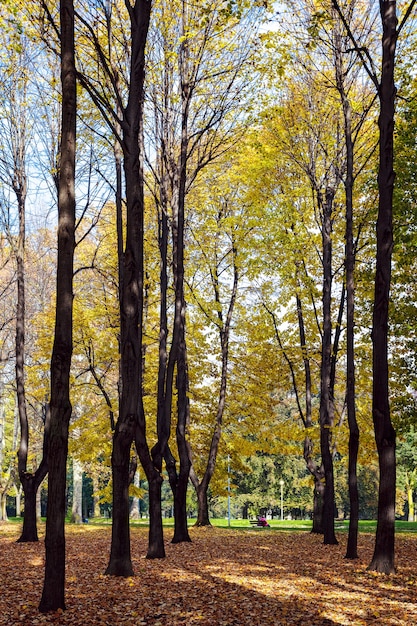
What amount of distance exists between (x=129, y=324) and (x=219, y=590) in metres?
3.76

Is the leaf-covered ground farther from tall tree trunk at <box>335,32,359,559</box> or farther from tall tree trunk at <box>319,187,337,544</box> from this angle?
tall tree trunk at <box>319,187,337,544</box>

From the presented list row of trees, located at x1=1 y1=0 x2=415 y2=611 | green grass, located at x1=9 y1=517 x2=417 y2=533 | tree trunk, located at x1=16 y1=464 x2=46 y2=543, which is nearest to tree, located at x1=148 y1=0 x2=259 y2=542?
row of trees, located at x1=1 y1=0 x2=415 y2=611

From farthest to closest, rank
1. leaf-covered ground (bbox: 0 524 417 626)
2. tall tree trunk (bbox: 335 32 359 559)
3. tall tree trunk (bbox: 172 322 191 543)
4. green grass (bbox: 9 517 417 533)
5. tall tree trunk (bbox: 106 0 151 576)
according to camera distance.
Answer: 1. green grass (bbox: 9 517 417 533)
2. tall tree trunk (bbox: 172 322 191 543)
3. tall tree trunk (bbox: 335 32 359 559)
4. tall tree trunk (bbox: 106 0 151 576)
5. leaf-covered ground (bbox: 0 524 417 626)

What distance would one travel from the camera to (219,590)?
24.9ft

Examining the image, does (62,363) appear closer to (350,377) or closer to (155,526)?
(155,526)

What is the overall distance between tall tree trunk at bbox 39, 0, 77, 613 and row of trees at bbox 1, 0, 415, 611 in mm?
21

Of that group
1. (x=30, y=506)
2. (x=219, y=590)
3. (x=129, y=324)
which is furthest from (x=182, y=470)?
(x=219, y=590)

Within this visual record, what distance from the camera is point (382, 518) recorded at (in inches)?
364

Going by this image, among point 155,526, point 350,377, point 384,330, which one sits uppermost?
point 384,330

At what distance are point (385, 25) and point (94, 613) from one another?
9356 mm

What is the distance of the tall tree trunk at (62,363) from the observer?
20.4 ft

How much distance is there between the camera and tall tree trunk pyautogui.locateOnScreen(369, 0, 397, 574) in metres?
9.22

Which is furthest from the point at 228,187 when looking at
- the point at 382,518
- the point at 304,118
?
the point at 382,518

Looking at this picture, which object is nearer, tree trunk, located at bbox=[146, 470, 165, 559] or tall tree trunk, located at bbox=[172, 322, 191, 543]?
tree trunk, located at bbox=[146, 470, 165, 559]
